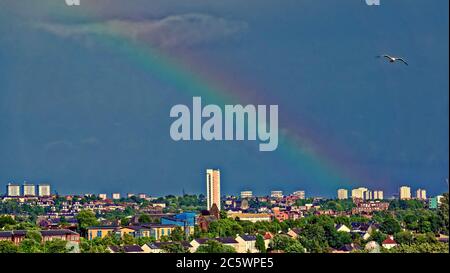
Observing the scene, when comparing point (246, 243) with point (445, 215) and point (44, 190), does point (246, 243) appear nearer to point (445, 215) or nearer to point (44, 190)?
point (445, 215)

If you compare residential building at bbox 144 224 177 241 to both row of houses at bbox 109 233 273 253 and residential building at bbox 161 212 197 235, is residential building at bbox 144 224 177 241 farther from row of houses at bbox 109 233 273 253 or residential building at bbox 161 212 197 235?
row of houses at bbox 109 233 273 253

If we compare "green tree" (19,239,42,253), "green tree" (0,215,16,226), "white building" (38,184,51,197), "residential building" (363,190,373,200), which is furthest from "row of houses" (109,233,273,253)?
"white building" (38,184,51,197)

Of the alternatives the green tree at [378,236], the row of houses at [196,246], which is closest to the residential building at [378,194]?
the green tree at [378,236]

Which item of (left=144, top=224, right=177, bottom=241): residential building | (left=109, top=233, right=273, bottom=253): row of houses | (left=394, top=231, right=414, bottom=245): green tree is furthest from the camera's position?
(left=144, top=224, right=177, bottom=241): residential building

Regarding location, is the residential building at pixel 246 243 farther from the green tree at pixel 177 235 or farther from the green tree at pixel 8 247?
the green tree at pixel 8 247
